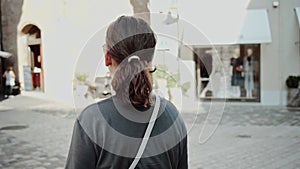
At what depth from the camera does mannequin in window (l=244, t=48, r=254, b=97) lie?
1315 centimetres

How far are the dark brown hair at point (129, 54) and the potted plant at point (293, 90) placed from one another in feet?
37.4

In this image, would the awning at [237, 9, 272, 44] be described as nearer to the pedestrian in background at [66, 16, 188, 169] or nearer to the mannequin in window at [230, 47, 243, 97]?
the mannequin in window at [230, 47, 243, 97]

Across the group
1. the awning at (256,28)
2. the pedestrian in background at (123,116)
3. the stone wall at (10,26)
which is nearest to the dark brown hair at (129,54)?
the pedestrian in background at (123,116)

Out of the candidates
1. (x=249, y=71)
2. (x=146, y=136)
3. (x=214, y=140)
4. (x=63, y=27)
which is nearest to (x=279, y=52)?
(x=249, y=71)

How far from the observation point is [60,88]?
621 inches

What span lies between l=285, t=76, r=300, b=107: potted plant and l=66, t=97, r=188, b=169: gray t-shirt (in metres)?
11.3

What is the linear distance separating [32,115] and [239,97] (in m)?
7.15

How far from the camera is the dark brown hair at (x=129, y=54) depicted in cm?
134

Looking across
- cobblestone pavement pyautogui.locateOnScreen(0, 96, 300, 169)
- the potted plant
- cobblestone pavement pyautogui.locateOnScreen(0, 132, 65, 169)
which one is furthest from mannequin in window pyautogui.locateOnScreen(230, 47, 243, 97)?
cobblestone pavement pyautogui.locateOnScreen(0, 132, 65, 169)

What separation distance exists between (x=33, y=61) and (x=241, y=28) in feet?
32.9

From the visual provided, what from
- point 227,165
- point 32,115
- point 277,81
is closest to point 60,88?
point 32,115

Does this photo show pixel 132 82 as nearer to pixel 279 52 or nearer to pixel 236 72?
pixel 279 52

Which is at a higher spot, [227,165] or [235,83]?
[235,83]

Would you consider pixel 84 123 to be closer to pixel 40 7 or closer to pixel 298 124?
pixel 298 124
